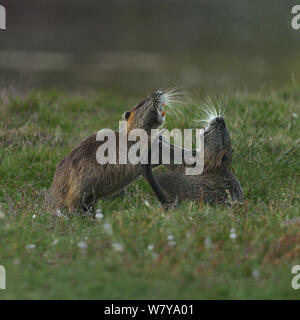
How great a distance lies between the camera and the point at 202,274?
3.38 m

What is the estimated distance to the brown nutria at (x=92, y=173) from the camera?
4.81 metres

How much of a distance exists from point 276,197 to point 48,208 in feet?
6.45

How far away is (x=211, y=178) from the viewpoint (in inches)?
204

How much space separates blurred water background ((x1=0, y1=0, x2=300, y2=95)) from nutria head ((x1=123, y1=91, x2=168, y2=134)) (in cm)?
619

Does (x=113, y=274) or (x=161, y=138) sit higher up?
(x=161, y=138)

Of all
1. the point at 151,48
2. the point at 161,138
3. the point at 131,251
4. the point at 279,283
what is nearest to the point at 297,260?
the point at 279,283

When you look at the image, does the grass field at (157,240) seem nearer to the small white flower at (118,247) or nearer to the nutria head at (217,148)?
the small white flower at (118,247)

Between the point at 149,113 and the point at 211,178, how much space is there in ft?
2.71

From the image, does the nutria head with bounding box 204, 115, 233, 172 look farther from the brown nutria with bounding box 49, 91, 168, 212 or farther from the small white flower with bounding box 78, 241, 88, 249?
the small white flower with bounding box 78, 241, 88, 249

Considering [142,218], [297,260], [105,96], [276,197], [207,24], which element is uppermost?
[207,24]

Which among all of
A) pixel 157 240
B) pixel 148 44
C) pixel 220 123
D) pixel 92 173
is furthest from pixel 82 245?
pixel 148 44

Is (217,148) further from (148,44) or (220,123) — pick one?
(148,44)

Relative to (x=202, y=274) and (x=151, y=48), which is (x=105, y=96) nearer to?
(x=202, y=274)

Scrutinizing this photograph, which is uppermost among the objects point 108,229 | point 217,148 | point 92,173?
point 217,148
